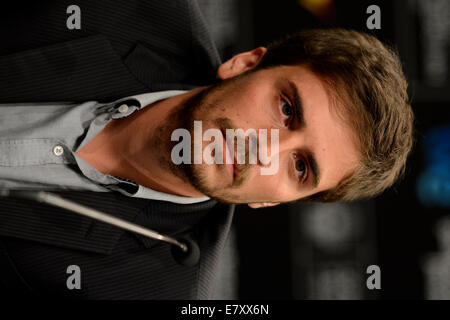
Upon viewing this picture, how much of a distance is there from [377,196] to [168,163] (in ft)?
2.07

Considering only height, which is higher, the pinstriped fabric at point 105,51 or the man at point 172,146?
the pinstriped fabric at point 105,51

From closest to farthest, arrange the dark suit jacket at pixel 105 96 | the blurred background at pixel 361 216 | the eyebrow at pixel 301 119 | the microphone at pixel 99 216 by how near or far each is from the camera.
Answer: the microphone at pixel 99 216 → the eyebrow at pixel 301 119 → the dark suit jacket at pixel 105 96 → the blurred background at pixel 361 216

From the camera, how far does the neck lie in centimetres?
90

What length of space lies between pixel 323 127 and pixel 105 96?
0.54m

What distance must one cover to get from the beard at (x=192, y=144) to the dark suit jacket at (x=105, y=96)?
6.6 inches

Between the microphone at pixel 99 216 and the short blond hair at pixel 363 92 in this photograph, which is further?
the short blond hair at pixel 363 92

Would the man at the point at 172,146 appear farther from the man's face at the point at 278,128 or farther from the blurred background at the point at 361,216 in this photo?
Answer: the blurred background at the point at 361,216

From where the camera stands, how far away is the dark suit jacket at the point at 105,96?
2.92 feet

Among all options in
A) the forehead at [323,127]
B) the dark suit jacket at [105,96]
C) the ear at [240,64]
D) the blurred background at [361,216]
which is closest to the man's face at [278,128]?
the forehead at [323,127]

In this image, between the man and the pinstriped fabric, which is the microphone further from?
the pinstriped fabric

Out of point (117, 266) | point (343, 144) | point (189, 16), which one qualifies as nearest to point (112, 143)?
point (117, 266)

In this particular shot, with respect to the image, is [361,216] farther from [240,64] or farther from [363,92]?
[240,64]

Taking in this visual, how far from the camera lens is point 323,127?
79 centimetres
